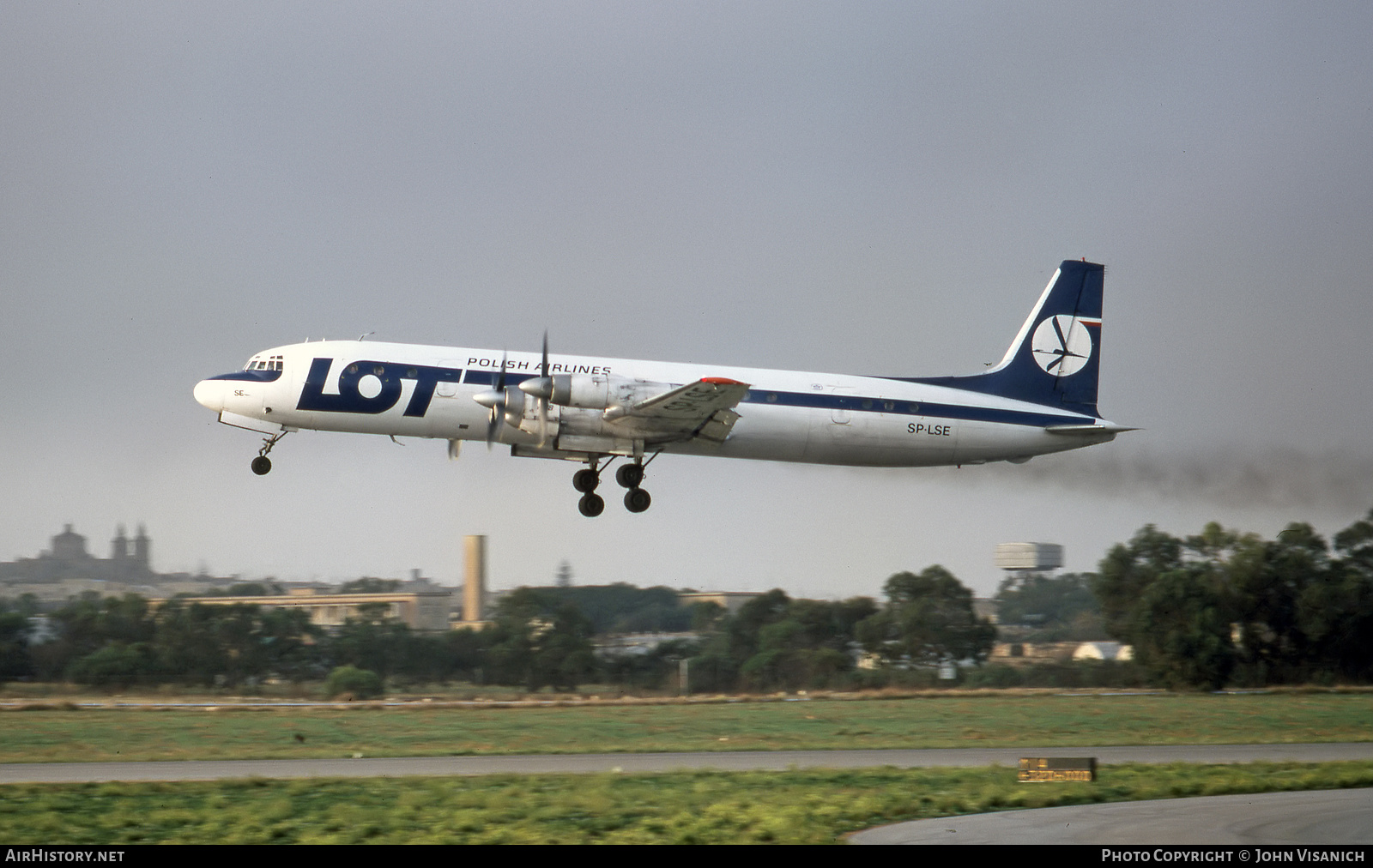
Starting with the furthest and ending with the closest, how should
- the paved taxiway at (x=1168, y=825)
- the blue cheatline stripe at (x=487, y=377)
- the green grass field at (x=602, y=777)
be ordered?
1. the blue cheatline stripe at (x=487, y=377)
2. the green grass field at (x=602, y=777)
3. the paved taxiway at (x=1168, y=825)

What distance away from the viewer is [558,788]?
19625 millimetres

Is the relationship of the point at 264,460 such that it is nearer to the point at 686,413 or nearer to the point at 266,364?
the point at 266,364

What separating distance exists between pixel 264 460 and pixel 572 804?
44.0ft

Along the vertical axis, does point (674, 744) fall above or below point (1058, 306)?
below

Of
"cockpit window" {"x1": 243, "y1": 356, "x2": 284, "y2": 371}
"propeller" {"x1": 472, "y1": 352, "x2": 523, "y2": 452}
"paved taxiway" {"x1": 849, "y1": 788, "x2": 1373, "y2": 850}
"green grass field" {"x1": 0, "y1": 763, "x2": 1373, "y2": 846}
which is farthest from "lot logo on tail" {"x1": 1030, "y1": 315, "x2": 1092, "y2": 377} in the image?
"cockpit window" {"x1": 243, "y1": 356, "x2": 284, "y2": 371}

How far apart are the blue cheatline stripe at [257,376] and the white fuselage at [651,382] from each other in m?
0.03

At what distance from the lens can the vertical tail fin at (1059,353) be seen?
31234mm

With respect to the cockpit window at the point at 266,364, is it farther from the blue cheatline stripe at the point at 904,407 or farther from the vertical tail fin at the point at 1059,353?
the vertical tail fin at the point at 1059,353

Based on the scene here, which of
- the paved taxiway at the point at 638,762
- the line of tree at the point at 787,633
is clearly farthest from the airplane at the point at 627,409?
the line of tree at the point at 787,633

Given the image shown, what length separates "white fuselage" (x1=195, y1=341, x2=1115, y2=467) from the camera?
27.2m

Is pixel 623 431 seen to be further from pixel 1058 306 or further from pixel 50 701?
pixel 50 701

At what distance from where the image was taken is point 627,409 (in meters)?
26.9
